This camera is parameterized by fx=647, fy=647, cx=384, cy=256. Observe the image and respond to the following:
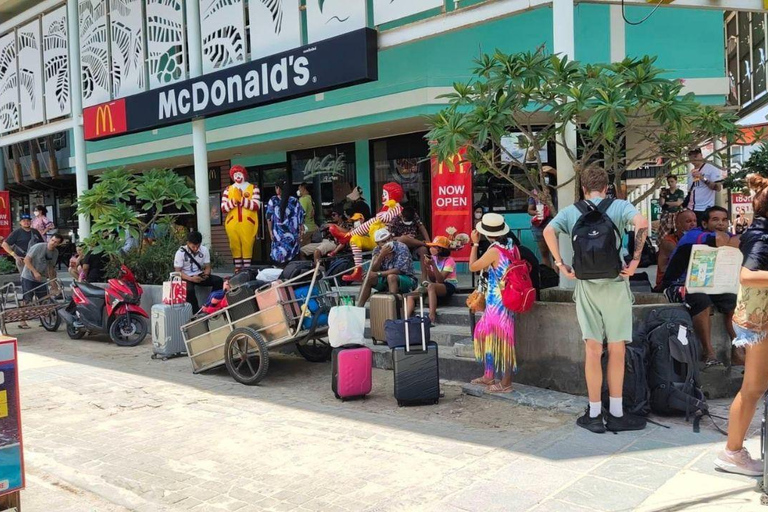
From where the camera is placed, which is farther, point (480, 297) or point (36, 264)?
point (36, 264)

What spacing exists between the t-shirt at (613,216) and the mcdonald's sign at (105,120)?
10.3 metres

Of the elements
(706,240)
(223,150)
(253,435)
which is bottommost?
(253,435)

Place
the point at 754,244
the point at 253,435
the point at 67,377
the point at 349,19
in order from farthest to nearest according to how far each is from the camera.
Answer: the point at 349,19 < the point at 67,377 < the point at 253,435 < the point at 754,244

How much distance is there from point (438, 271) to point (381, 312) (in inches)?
47.9

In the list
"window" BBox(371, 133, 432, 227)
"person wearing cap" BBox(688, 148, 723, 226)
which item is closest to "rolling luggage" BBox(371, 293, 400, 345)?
"person wearing cap" BBox(688, 148, 723, 226)

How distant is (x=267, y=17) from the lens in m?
10.7

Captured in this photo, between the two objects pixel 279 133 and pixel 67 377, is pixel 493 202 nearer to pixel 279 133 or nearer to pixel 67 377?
pixel 279 133

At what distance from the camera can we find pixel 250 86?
34.4 feet

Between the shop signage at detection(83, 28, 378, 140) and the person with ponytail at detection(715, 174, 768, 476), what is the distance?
6.24m

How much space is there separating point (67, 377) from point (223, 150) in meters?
8.49

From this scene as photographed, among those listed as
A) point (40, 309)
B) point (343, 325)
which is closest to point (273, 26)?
point (40, 309)

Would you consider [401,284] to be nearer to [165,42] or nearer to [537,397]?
[537,397]

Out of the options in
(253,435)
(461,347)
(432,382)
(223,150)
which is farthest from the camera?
(223,150)

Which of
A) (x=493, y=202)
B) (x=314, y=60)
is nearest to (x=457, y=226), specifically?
(x=493, y=202)
